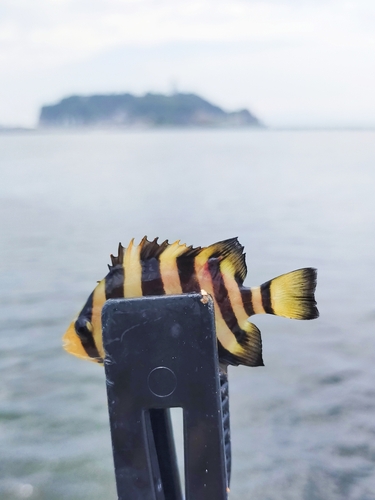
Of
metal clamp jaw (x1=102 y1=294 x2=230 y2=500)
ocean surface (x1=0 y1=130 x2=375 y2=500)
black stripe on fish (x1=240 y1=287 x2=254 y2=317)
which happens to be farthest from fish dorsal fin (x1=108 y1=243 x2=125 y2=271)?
ocean surface (x1=0 y1=130 x2=375 y2=500)

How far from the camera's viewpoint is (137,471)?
3.26 ft

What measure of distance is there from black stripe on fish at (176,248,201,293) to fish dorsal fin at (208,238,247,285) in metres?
0.04

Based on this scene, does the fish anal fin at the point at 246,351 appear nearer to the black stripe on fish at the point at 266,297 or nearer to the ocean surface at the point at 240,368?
the black stripe on fish at the point at 266,297

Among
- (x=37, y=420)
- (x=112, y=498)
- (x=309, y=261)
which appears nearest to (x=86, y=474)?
(x=112, y=498)

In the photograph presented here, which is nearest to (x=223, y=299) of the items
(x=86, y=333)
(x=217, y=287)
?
(x=217, y=287)

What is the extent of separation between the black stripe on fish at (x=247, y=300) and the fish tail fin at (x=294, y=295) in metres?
0.02

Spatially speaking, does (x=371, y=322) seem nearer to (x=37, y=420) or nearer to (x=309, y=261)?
(x=309, y=261)

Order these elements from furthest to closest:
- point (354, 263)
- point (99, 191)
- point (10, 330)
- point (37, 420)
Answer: point (99, 191) → point (354, 263) → point (10, 330) → point (37, 420)

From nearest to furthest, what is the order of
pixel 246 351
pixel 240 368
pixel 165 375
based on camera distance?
1. pixel 165 375
2. pixel 246 351
3. pixel 240 368

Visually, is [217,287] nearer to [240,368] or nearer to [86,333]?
[86,333]

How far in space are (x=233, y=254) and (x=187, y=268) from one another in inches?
3.5

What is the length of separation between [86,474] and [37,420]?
546 mm

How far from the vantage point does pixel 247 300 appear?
1.35 m

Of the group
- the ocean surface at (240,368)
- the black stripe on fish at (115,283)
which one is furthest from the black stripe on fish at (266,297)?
the ocean surface at (240,368)
